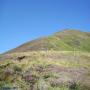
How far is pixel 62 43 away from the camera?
366ft

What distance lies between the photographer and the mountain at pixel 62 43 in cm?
9980

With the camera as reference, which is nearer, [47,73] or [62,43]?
[47,73]

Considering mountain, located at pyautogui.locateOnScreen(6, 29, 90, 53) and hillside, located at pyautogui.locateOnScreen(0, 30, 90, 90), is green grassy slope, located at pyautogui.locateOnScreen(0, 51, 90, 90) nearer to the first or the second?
hillside, located at pyautogui.locateOnScreen(0, 30, 90, 90)

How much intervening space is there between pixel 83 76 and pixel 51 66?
866 cm

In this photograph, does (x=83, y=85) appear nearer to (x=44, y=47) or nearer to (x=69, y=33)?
(x=44, y=47)

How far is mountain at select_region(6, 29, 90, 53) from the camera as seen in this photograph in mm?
99800

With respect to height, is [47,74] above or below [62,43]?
below

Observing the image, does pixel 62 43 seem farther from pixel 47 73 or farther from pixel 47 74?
pixel 47 74

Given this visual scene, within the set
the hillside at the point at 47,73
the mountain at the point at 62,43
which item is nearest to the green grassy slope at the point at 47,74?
the hillside at the point at 47,73

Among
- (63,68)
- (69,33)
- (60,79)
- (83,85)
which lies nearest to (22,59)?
(63,68)

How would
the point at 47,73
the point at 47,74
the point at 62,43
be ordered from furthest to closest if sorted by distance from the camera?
the point at 62,43 → the point at 47,73 → the point at 47,74

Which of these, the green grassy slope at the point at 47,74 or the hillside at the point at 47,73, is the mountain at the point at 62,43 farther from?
the green grassy slope at the point at 47,74

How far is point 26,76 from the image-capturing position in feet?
167

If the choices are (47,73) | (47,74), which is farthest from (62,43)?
(47,74)
